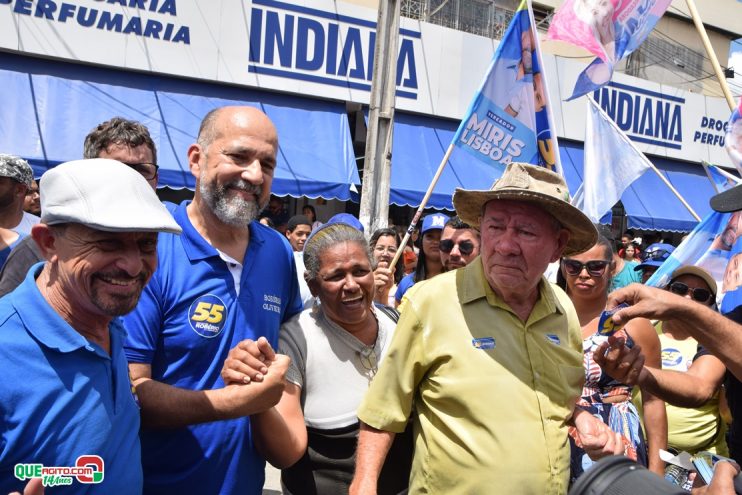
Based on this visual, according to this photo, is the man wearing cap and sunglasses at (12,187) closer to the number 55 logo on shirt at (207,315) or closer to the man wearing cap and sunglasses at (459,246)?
the number 55 logo on shirt at (207,315)

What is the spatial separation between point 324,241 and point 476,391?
2.81ft

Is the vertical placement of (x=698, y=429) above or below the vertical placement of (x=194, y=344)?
below

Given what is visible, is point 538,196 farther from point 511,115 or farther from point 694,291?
point 511,115

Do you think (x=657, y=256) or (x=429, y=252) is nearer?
(x=429, y=252)

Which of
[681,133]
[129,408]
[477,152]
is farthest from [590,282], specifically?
[681,133]

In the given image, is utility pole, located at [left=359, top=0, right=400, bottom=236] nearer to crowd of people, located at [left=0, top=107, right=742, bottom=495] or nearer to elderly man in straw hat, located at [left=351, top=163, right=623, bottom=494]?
crowd of people, located at [left=0, top=107, right=742, bottom=495]

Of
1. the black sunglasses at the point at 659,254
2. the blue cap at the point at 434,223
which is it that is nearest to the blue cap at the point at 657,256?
the black sunglasses at the point at 659,254

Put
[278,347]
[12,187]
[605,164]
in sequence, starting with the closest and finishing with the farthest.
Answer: [278,347]
[12,187]
[605,164]

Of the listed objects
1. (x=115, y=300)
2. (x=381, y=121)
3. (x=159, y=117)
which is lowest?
(x=115, y=300)

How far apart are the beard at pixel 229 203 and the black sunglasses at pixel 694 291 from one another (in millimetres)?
2695

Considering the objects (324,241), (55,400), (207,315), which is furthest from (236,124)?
(55,400)

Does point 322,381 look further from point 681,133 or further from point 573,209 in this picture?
point 681,133

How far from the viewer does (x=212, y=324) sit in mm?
2094

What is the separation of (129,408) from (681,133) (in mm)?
16178
